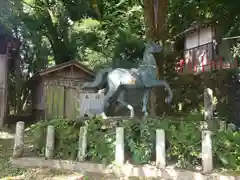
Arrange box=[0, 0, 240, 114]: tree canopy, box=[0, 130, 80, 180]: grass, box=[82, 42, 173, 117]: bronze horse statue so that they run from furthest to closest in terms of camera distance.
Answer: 1. box=[0, 0, 240, 114]: tree canopy
2. box=[82, 42, 173, 117]: bronze horse statue
3. box=[0, 130, 80, 180]: grass

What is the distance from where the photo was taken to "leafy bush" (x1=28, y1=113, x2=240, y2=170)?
5.89 meters

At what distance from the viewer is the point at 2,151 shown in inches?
344

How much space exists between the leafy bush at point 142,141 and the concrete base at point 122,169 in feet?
0.63

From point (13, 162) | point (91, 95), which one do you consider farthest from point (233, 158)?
point (91, 95)

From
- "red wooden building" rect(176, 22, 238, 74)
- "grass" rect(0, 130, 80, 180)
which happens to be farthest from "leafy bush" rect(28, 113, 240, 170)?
"red wooden building" rect(176, 22, 238, 74)

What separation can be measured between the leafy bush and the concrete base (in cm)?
19

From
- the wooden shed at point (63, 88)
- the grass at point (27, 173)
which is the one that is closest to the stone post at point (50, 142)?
the grass at point (27, 173)

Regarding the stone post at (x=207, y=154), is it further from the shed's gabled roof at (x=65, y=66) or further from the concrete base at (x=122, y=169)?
the shed's gabled roof at (x=65, y=66)

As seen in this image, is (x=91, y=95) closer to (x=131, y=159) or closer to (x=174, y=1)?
(x=131, y=159)

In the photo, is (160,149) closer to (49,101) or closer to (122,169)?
(122,169)

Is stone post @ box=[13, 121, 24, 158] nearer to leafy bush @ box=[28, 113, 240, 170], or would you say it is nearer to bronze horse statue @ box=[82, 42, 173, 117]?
leafy bush @ box=[28, 113, 240, 170]

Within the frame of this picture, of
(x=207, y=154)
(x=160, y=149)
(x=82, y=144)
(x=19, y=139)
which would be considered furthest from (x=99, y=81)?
(x=207, y=154)

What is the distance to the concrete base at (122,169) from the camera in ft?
18.7

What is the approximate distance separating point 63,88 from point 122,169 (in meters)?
8.85
